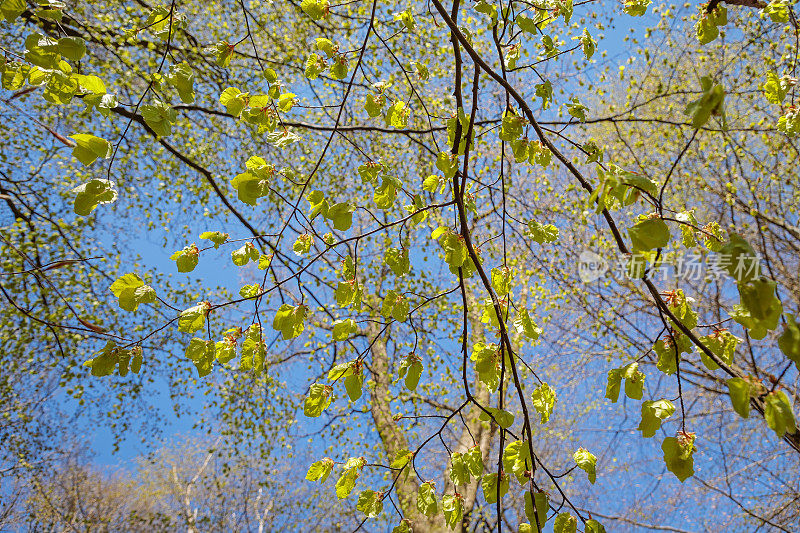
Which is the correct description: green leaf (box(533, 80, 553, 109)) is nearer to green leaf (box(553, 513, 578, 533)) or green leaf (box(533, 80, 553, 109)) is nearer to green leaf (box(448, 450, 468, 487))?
green leaf (box(448, 450, 468, 487))

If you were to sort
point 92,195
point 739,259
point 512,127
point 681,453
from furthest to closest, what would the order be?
Answer: 1. point 512,127
2. point 92,195
3. point 681,453
4. point 739,259

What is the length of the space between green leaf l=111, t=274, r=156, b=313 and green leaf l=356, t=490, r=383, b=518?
34.8 inches

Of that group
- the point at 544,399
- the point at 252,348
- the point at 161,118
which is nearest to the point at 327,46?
the point at 161,118

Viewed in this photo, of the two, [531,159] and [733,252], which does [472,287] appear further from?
[733,252]

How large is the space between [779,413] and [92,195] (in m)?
1.69

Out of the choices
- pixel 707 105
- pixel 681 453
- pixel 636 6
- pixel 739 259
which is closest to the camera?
pixel 739 259

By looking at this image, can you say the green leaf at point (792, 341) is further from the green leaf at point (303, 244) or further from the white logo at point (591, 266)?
the green leaf at point (303, 244)

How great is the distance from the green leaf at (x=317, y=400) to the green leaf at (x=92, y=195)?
2.64 feet

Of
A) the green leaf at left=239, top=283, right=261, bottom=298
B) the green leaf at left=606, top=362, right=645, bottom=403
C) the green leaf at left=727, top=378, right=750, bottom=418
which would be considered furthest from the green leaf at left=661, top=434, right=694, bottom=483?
the green leaf at left=239, top=283, right=261, bottom=298

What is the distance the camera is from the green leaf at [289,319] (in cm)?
148

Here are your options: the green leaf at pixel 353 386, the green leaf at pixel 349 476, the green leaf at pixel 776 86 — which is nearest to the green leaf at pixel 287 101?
the green leaf at pixel 353 386

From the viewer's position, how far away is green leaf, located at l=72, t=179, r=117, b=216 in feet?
4.10

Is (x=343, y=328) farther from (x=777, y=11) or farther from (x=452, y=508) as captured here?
(x=777, y=11)

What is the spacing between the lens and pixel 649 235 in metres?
0.92
